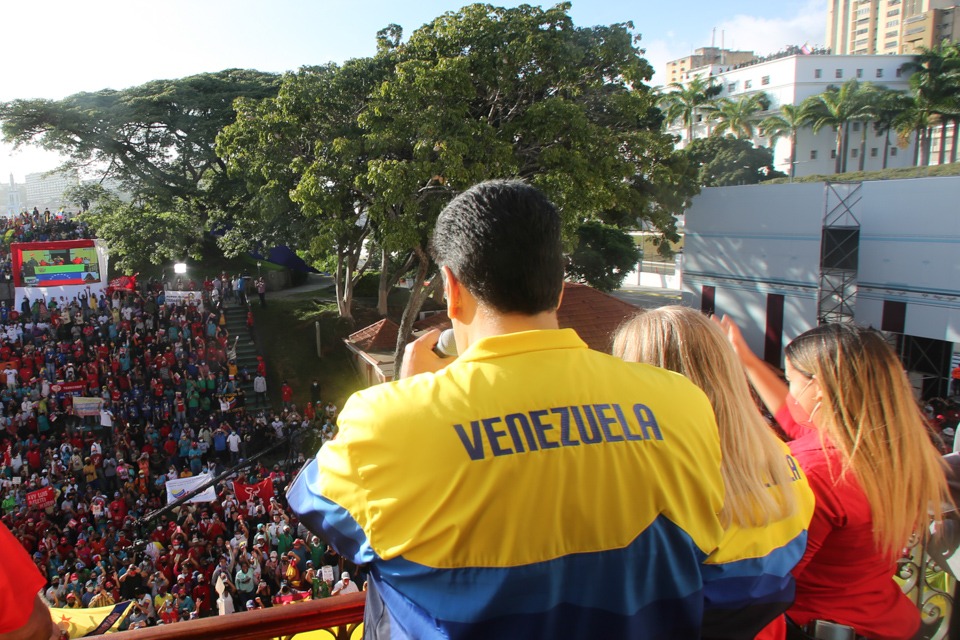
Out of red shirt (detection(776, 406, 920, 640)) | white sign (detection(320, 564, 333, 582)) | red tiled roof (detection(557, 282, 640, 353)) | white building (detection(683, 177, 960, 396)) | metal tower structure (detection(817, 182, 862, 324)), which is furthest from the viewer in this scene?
metal tower structure (detection(817, 182, 862, 324))

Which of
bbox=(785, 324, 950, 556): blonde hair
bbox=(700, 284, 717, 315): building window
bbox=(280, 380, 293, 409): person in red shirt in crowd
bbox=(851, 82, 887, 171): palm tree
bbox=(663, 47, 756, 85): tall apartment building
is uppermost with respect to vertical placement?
bbox=(663, 47, 756, 85): tall apartment building

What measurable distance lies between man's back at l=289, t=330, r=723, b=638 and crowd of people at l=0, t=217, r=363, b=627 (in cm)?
609

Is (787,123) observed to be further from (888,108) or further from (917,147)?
(917,147)

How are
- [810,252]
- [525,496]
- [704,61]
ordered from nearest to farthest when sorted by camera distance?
[525,496] < [810,252] < [704,61]

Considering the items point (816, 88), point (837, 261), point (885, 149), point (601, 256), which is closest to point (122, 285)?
point (601, 256)

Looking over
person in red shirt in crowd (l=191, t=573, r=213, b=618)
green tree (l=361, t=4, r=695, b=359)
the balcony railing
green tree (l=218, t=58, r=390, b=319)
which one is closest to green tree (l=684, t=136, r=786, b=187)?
green tree (l=361, t=4, r=695, b=359)

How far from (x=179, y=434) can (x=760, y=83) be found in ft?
172

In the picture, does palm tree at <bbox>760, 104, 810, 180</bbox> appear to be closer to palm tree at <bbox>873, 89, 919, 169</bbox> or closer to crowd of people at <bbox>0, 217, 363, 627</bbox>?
palm tree at <bbox>873, 89, 919, 169</bbox>

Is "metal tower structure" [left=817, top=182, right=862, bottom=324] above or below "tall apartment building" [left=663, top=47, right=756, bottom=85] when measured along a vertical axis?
below

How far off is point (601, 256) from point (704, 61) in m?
73.4

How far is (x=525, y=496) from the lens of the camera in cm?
115

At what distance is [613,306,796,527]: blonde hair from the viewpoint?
1506mm

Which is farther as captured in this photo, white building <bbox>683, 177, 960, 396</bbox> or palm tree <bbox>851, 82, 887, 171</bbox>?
palm tree <bbox>851, 82, 887, 171</bbox>

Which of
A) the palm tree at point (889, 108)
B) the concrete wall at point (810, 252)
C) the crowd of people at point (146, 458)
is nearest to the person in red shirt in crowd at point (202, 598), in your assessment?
the crowd of people at point (146, 458)
